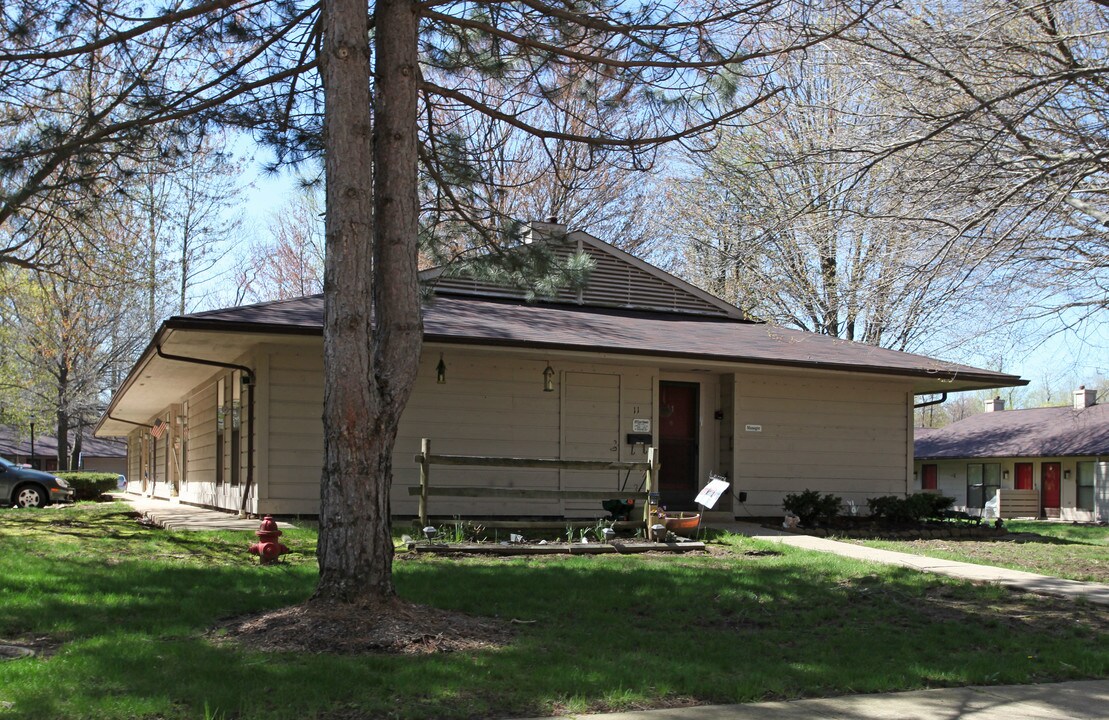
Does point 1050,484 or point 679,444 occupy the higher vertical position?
point 679,444

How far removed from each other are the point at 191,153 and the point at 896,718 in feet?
28.4

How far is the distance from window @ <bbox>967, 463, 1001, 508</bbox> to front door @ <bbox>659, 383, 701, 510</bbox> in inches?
883

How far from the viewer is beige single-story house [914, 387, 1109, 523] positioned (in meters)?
30.4

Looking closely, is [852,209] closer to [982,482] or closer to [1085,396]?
[1085,396]

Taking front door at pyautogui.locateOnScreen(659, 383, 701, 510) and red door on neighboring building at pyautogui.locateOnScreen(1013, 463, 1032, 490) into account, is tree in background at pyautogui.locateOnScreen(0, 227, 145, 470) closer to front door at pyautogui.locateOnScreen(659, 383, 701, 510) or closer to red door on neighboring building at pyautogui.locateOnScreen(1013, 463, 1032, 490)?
front door at pyautogui.locateOnScreen(659, 383, 701, 510)

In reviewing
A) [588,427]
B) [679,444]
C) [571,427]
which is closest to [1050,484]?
[679,444]

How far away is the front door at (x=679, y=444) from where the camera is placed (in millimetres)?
16000

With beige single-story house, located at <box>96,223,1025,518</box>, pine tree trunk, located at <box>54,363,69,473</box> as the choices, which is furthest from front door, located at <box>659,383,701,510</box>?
pine tree trunk, located at <box>54,363,69,473</box>

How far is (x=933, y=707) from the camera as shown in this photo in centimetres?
547

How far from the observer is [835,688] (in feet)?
19.1

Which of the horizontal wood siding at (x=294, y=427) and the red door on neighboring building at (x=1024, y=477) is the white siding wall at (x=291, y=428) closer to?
the horizontal wood siding at (x=294, y=427)

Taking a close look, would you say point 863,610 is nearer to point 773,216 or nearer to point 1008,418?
point 773,216

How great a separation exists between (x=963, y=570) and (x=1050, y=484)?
2504cm

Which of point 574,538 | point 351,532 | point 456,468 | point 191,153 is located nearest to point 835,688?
point 351,532
